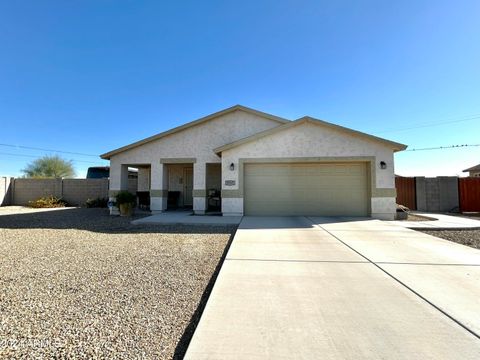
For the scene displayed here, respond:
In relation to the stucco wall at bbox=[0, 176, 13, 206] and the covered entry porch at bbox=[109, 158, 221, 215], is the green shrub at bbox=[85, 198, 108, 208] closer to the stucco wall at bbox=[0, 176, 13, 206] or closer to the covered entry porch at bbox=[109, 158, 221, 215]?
the covered entry porch at bbox=[109, 158, 221, 215]

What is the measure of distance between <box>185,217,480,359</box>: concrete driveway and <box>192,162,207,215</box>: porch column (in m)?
6.52

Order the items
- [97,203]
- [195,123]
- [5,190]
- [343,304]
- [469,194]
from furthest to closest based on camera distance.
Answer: [5,190] → [97,203] → [469,194] → [195,123] → [343,304]

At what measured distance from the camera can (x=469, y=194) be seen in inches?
497

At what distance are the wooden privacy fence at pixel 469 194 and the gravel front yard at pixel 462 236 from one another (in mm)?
6515

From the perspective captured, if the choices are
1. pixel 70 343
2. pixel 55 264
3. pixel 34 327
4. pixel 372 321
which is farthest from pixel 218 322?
pixel 55 264

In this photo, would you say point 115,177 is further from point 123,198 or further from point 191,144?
point 191,144

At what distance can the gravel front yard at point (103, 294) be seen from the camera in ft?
7.54

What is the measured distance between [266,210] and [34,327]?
8725 mm

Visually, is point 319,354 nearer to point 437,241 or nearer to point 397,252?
point 397,252

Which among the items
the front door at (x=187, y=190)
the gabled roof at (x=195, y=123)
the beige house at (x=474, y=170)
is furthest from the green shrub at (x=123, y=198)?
the beige house at (x=474, y=170)

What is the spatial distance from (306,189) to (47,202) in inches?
670

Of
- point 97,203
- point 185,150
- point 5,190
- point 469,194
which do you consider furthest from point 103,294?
point 5,190

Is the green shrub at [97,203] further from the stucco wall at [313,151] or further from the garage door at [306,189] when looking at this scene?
the garage door at [306,189]

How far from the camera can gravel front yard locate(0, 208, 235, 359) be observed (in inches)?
90.5
